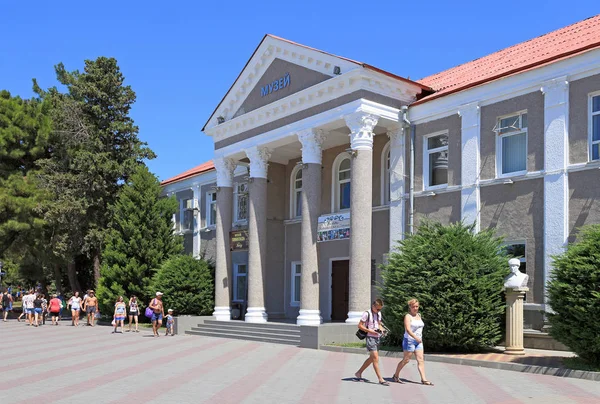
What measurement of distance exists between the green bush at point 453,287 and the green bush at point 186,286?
12.2m

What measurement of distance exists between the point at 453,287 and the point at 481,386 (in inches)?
189

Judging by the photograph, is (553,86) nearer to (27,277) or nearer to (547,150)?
(547,150)

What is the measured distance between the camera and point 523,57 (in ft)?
68.3

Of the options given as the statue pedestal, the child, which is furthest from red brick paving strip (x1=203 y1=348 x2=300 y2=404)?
the child

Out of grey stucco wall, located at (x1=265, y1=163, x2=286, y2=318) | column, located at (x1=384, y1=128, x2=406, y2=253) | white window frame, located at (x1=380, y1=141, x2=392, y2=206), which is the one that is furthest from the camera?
grey stucco wall, located at (x1=265, y1=163, x2=286, y2=318)

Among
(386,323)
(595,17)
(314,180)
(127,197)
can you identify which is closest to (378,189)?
(314,180)

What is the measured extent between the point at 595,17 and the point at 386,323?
11786mm

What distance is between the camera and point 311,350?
19.4m

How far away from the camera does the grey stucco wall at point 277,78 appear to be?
76.7 feet

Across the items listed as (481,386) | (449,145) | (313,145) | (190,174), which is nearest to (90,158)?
(190,174)

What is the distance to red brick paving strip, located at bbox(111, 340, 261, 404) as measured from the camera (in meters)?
10.5

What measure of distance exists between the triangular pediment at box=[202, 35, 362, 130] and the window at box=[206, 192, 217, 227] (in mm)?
6251

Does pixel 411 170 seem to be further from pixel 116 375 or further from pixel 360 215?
pixel 116 375

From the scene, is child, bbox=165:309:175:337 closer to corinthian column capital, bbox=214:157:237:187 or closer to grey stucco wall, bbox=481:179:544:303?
corinthian column capital, bbox=214:157:237:187
